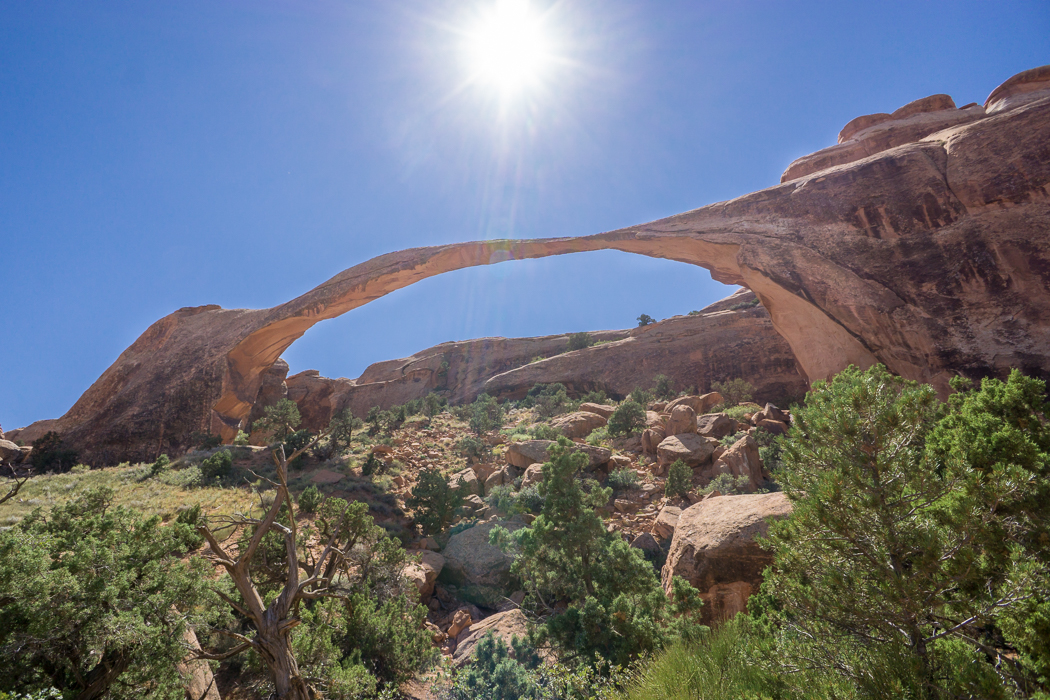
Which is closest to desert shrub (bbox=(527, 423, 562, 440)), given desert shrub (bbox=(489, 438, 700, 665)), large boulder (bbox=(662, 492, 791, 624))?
desert shrub (bbox=(489, 438, 700, 665))

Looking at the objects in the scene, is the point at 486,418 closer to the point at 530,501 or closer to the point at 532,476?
the point at 532,476

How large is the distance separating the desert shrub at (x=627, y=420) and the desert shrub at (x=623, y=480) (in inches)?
181

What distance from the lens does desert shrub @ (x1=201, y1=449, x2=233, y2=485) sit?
12539mm

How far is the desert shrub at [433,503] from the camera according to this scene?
10969 mm

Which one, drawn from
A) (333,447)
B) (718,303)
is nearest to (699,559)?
(333,447)

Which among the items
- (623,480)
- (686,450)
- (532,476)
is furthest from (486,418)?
(686,450)

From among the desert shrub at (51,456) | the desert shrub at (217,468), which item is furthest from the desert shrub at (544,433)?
the desert shrub at (51,456)

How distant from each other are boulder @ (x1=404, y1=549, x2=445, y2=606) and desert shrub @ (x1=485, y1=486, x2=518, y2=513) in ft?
7.87

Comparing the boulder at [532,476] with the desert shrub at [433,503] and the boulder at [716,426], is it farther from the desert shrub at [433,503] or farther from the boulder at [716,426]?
the boulder at [716,426]

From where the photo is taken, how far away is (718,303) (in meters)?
33.7

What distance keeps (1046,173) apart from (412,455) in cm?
1941

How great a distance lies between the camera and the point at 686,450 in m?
12.3

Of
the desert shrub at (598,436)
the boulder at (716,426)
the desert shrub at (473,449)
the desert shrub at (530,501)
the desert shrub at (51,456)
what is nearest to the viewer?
the desert shrub at (530,501)

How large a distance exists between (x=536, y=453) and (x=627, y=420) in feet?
16.1
